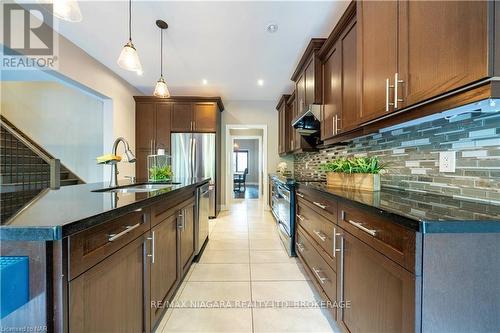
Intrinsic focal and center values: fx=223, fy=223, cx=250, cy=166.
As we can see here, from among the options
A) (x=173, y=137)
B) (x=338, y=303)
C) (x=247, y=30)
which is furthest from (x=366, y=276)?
(x=173, y=137)

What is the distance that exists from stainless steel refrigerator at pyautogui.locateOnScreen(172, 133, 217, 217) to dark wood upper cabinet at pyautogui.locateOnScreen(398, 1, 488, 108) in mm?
3880

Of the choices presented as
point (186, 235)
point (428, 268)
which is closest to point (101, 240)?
point (428, 268)

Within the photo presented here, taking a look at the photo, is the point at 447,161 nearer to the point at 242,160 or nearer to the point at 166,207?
the point at 166,207

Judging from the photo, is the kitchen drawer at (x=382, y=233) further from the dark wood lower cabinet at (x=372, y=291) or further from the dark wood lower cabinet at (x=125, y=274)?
the dark wood lower cabinet at (x=125, y=274)

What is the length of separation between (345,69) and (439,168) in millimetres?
1166

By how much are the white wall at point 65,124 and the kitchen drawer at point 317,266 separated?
14.7 ft

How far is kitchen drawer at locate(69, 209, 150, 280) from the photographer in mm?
729

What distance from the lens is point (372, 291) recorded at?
3.42 feet

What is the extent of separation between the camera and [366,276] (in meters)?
1.09

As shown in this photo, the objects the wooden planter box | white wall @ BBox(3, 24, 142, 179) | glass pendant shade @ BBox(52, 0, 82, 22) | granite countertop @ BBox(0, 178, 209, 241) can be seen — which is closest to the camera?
granite countertop @ BBox(0, 178, 209, 241)

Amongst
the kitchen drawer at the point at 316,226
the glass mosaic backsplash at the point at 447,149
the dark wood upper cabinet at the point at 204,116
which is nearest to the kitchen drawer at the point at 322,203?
the kitchen drawer at the point at 316,226

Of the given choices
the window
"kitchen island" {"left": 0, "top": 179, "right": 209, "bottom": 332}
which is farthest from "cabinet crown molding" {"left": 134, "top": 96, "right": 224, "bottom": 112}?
the window

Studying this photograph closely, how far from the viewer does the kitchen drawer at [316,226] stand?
1.53 metres

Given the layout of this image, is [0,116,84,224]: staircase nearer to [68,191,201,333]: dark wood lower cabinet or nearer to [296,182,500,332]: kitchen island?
[68,191,201,333]: dark wood lower cabinet
